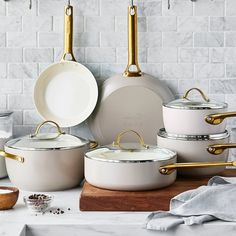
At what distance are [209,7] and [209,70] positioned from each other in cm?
26

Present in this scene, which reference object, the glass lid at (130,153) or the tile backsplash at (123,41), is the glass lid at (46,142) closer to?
the glass lid at (130,153)

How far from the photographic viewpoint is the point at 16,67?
9.33 ft

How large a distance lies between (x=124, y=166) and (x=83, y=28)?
0.77m

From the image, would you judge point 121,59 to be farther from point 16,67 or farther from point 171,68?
point 16,67

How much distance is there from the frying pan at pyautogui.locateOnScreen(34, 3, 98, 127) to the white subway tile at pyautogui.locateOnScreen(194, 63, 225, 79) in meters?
0.44

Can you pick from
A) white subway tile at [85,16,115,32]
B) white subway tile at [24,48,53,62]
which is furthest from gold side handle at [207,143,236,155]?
white subway tile at [24,48,53,62]

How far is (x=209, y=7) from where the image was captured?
2807mm

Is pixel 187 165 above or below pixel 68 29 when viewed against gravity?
below

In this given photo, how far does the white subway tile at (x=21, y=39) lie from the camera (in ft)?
9.27

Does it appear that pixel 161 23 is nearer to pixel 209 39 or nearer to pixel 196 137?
pixel 209 39

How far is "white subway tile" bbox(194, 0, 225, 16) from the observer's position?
2803mm

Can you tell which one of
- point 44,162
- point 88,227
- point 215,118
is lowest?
point 88,227

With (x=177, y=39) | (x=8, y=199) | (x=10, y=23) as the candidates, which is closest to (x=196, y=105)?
(x=177, y=39)

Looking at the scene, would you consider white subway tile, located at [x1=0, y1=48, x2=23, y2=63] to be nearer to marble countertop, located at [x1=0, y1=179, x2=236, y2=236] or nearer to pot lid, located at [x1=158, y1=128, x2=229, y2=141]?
pot lid, located at [x1=158, y1=128, x2=229, y2=141]
